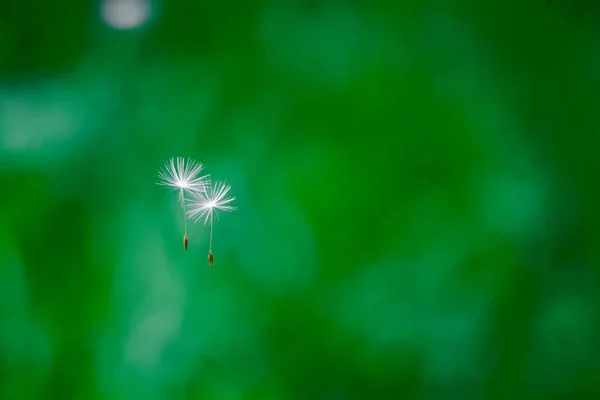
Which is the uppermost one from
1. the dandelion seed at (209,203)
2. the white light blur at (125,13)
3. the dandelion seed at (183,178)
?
the white light blur at (125,13)

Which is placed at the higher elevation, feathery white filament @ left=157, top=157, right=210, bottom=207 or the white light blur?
the white light blur

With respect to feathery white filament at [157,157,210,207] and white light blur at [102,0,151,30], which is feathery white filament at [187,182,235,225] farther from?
white light blur at [102,0,151,30]

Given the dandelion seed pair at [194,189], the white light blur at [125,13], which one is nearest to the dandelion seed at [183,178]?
the dandelion seed pair at [194,189]

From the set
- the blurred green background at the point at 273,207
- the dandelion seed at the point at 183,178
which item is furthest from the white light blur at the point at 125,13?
the dandelion seed at the point at 183,178

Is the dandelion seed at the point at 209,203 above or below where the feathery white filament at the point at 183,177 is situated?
below

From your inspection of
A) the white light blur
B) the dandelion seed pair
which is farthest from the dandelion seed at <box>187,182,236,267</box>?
the white light blur

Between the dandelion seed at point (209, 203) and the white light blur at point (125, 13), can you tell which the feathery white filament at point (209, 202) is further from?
the white light blur at point (125, 13)

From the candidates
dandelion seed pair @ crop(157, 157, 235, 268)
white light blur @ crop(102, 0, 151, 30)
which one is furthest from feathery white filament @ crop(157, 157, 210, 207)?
white light blur @ crop(102, 0, 151, 30)

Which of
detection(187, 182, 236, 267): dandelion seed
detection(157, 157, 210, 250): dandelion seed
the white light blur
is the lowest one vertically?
detection(187, 182, 236, 267): dandelion seed
